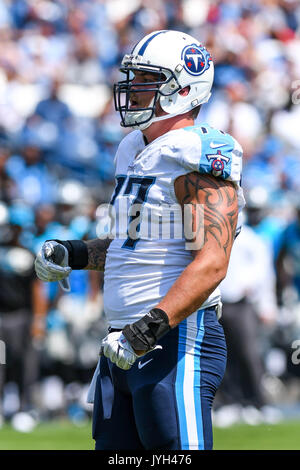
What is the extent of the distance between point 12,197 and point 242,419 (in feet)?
10.0

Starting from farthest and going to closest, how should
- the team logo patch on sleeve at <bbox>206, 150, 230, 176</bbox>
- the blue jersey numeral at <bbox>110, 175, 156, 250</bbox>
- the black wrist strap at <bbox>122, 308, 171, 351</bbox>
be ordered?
the blue jersey numeral at <bbox>110, 175, 156, 250</bbox> < the team logo patch on sleeve at <bbox>206, 150, 230, 176</bbox> < the black wrist strap at <bbox>122, 308, 171, 351</bbox>

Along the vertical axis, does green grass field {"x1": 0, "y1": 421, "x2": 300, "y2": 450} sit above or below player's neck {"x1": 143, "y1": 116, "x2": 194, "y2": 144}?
above

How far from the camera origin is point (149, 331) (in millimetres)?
2908

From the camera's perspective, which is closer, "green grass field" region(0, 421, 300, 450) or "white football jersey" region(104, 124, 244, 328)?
"white football jersey" region(104, 124, 244, 328)

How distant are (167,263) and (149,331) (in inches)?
12.1

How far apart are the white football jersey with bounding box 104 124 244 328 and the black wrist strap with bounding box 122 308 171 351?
0.61 feet

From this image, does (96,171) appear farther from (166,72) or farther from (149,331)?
(149,331)

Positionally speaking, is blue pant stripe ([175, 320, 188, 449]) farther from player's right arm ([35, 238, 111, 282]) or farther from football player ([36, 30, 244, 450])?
player's right arm ([35, 238, 111, 282])

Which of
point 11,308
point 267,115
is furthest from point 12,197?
point 267,115

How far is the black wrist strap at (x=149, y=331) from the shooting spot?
2906 mm

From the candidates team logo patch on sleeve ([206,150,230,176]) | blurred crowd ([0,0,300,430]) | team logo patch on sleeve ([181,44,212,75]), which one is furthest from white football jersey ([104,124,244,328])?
blurred crowd ([0,0,300,430])

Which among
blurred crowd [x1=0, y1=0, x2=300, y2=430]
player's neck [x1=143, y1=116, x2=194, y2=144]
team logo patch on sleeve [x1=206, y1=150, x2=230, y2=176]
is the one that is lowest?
team logo patch on sleeve [x1=206, y1=150, x2=230, y2=176]

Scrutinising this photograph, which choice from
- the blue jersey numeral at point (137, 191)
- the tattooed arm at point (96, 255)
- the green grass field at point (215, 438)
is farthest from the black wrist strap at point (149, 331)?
the green grass field at point (215, 438)

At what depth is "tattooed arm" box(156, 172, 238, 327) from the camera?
116 inches
